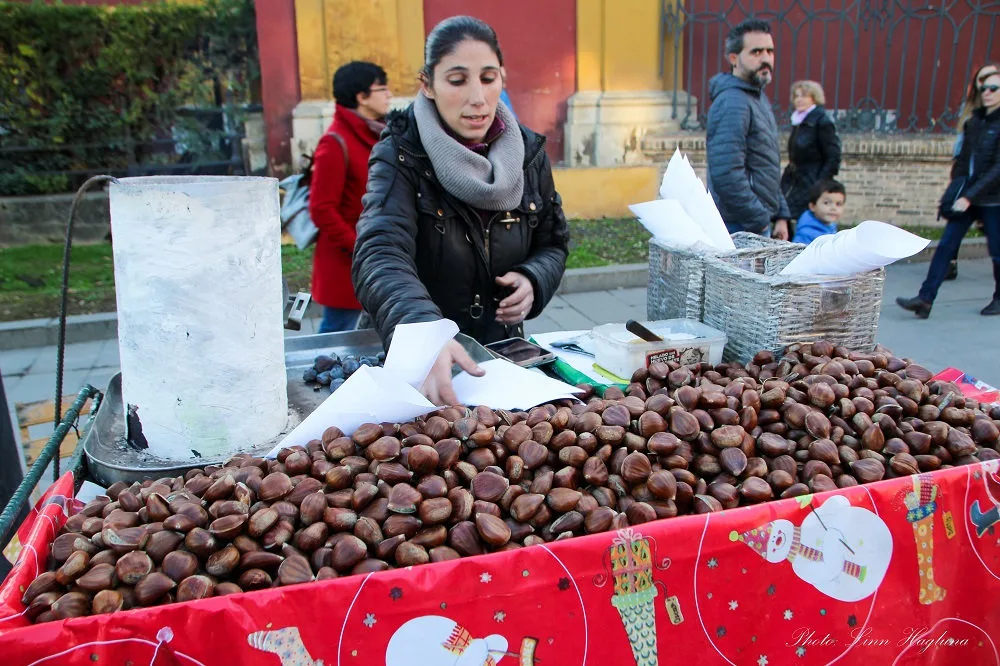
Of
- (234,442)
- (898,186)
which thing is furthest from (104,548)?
(898,186)

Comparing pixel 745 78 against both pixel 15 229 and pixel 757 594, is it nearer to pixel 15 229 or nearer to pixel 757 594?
pixel 757 594

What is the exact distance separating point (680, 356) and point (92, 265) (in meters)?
7.03

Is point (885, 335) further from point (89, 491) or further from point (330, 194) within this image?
point (89, 491)

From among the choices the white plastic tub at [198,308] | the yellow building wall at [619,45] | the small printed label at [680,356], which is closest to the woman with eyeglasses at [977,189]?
the yellow building wall at [619,45]

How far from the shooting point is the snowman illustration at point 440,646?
1194 millimetres

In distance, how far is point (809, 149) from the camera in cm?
584

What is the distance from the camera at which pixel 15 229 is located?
805 centimetres

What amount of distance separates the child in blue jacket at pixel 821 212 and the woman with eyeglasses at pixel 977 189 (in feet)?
5.90

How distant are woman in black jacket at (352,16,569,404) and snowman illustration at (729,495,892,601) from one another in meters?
0.94

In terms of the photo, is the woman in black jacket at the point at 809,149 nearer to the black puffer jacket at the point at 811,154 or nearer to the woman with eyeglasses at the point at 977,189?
the black puffer jacket at the point at 811,154

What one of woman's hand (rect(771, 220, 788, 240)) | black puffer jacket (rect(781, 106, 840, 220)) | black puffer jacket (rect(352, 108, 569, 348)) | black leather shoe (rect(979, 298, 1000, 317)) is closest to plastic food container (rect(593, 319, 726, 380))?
black puffer jacket (rect(352, 108, 569, 348))

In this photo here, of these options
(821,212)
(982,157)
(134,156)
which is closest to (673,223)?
(821,212)

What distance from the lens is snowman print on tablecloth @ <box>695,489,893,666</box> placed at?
133cm

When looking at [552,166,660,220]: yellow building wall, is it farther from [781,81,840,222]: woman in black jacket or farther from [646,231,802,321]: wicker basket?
[646,231,802,321]: wicker basket
